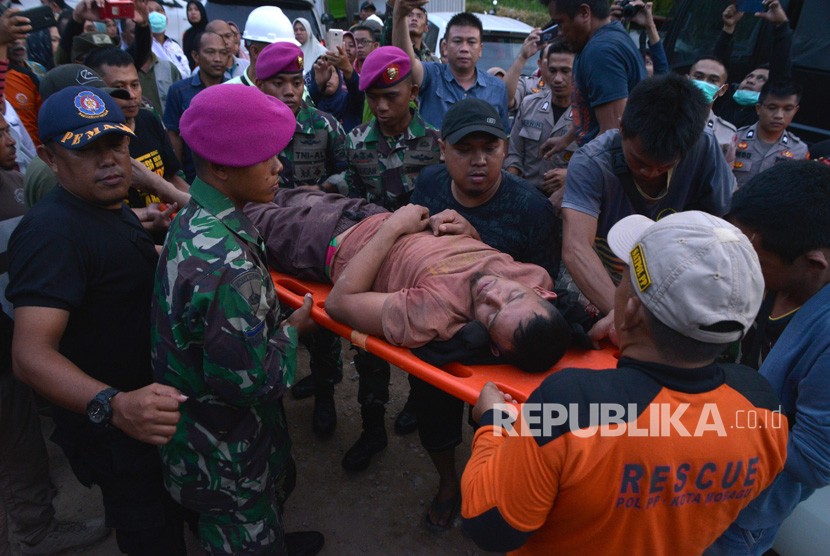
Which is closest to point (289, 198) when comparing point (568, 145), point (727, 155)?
point (568, 145)

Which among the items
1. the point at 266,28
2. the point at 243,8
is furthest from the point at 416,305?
the point at 243,8

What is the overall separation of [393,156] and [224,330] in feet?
6.14

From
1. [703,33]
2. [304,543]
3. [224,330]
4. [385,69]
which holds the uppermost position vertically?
[385,69]

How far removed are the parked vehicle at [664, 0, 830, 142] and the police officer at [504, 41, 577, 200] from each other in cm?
225

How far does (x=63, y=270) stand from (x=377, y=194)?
6.18ft

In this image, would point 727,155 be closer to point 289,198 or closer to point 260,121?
point 289,198

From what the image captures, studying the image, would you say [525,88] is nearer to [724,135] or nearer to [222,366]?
[724,135]

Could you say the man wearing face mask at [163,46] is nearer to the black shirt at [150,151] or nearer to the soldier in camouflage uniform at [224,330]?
the black shirt at [150,151]

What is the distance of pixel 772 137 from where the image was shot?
169 inches

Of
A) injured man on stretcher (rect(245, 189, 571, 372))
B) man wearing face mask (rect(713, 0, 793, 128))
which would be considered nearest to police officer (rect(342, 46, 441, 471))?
injured man on stretcher (rect(245, 189, 571, 372))

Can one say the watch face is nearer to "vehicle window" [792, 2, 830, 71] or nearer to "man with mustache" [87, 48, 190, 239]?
"man with mustache" [87, 48, 190, 239]

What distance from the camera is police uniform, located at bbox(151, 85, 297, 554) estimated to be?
5.17 feet

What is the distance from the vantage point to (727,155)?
4023 mm

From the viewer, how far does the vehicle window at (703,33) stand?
557 cm
